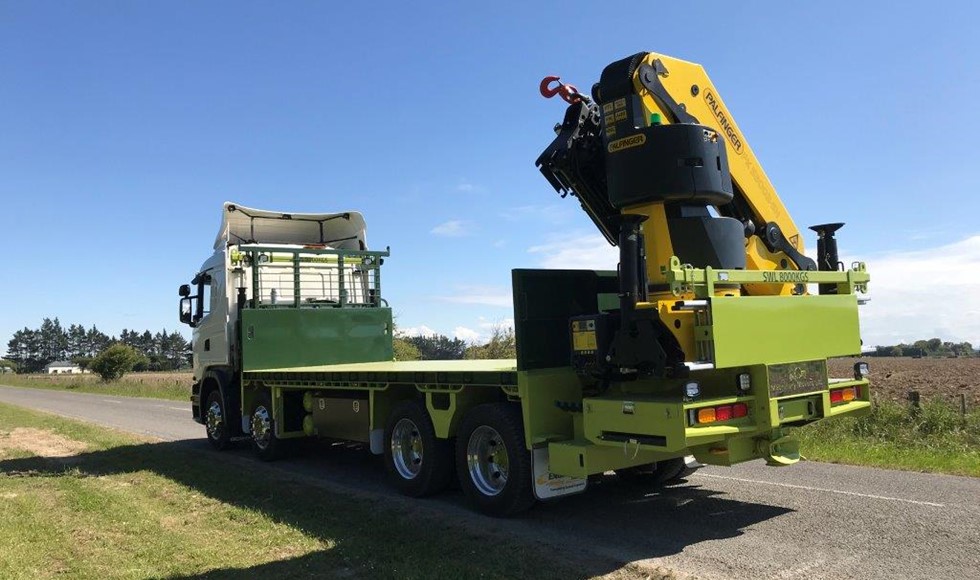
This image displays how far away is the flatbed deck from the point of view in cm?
685

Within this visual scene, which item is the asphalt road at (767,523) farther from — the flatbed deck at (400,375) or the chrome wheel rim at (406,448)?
the flatbed deck at (400,375)

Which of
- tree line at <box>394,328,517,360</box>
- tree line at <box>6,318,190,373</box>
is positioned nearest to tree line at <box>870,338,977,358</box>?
tree line at <box>394,328,517,360</box>

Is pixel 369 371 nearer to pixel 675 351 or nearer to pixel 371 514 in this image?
pixel 371 514

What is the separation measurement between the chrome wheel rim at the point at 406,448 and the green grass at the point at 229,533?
0.62m

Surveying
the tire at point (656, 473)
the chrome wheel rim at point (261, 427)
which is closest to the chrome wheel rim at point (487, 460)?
the tire at point (656, 473)

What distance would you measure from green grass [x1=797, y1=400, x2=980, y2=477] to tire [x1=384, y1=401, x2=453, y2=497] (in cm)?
525

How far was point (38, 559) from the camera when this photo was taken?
571 cm

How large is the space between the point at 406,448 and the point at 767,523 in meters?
3.87

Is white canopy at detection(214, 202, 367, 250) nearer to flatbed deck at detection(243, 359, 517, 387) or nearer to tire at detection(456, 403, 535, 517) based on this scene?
flatbed deck at detection(243, 359, 517, 387)

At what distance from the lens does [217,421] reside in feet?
40.0

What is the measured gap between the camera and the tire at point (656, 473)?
7.83 meters

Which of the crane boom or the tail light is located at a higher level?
the crane boom

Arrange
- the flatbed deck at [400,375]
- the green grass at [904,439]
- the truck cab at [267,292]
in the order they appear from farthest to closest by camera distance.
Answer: the truck cab at [267,292] < the green grass at [904,439] < the flatbed deck at [400,375]

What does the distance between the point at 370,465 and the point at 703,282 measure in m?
6.29
